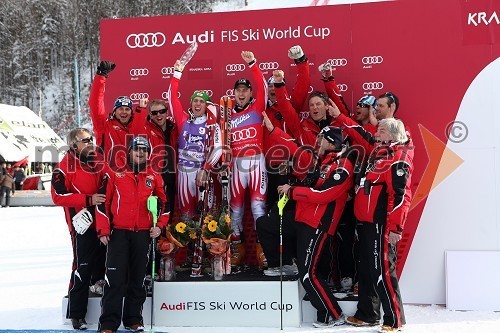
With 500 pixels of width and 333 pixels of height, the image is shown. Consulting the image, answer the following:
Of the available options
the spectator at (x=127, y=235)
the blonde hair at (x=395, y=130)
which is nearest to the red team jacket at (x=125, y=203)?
the spectator at (x=127, y=235)

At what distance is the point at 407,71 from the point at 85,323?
403 cm

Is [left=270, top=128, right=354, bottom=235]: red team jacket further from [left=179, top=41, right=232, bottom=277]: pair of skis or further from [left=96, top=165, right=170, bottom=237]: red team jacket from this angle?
[left=96, top=165, right=170, bottom=237]: red team jacket

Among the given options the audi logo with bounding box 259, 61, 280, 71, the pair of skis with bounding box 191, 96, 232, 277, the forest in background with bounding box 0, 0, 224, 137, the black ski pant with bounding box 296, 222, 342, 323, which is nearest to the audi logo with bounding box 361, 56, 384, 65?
the audi logo with bounding box 259, 61, 280, 71

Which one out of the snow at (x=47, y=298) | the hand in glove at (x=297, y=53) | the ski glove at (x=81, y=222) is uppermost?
the hand in glove at (x=297, y=53)

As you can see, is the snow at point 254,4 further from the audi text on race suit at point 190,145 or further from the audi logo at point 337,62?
the audi text on race suit at point 190,145

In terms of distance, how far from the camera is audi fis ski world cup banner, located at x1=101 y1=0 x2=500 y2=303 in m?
5.14

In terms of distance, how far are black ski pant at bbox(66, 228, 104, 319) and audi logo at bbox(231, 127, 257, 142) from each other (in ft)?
5.43

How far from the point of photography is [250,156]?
16.5ft

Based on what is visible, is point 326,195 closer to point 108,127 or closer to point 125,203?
point 125,203

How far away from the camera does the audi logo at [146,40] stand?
5719mm

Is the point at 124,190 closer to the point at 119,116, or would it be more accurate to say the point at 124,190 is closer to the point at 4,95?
the point at 119,116

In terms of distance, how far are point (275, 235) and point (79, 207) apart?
5.88 feet

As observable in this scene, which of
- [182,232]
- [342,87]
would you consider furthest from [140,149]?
[342,87]

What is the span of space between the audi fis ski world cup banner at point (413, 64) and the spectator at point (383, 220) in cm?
107
